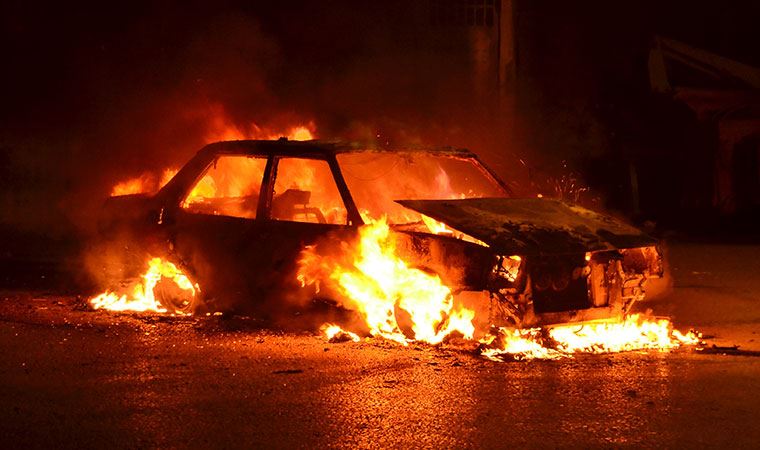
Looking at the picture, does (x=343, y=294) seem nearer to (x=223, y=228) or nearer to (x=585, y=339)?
(x=223, y=228)

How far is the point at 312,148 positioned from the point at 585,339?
2.61 m

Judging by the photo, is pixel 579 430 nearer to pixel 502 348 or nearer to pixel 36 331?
pixel 502 348

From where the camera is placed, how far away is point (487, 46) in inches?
881

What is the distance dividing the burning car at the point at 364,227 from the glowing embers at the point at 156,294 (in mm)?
20

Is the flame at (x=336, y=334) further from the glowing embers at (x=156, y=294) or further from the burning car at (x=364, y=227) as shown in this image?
the glowing embers at (x=156, y=294)

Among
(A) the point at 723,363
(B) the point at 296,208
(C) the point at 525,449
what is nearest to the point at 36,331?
(B) the point at 296,208

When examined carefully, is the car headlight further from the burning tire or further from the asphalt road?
the burning tire

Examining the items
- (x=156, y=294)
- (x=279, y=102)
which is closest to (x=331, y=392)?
(x=156, y=294)

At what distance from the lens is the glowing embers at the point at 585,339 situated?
710 cm

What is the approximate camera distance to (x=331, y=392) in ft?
19.7

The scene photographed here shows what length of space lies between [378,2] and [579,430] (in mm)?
17377

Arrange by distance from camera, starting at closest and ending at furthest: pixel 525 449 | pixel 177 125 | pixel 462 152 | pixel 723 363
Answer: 1. pixel 525 449
2. pixel 723 363
3. pixel 462 152
4. pixel 177 125

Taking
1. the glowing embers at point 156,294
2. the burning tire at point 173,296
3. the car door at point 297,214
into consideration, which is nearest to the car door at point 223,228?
the car door at point 297,214

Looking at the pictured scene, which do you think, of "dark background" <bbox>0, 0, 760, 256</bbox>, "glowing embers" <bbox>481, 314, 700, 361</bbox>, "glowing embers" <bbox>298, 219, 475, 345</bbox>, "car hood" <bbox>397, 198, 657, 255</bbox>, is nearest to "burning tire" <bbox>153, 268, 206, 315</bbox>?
"glowing embers" <bbox>298, 219, 475, 345</bbox>
